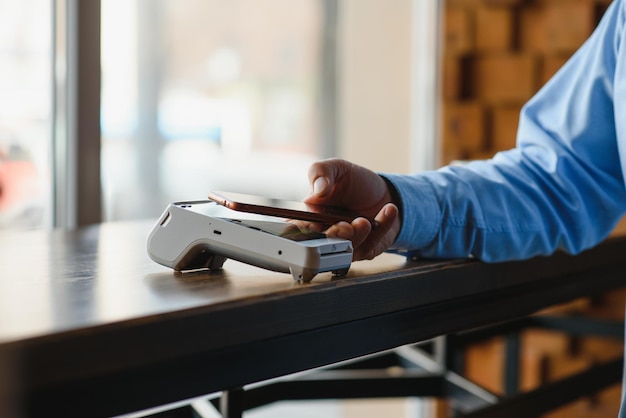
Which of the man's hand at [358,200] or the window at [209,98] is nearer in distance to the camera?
the man's hand at [358,200]

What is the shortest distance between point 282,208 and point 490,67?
2.20 meters

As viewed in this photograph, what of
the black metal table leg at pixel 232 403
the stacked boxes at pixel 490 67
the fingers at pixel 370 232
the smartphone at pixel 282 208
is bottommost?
the black metal table leg at pixel 232 403

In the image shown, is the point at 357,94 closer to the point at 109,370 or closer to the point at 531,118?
the point at 531,118

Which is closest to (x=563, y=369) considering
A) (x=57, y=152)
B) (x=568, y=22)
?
(x=568, y=22)

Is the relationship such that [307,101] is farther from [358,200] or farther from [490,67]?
[358,200]

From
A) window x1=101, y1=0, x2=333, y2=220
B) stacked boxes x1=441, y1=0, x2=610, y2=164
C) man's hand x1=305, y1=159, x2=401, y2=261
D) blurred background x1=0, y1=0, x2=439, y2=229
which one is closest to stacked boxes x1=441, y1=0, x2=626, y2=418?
stacked boxes x1=441, y1=0, x2=610, y2=164

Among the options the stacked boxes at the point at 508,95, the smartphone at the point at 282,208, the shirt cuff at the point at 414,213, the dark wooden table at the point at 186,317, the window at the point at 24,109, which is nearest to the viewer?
the dark wooden table at the point at 186,317

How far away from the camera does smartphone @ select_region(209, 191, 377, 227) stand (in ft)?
2.52

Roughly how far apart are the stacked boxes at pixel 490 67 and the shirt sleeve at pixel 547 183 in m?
1.52

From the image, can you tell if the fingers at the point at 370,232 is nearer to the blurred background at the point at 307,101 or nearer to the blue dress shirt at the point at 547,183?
the blue dress shirt at the point at 547,183

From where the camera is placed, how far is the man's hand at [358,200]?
792mm

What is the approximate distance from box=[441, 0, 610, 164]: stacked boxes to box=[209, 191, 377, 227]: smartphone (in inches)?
80.0

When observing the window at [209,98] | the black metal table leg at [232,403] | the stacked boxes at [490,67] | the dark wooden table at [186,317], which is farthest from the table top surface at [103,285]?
the stacked boxes at [490,67]

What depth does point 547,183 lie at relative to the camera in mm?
1085
